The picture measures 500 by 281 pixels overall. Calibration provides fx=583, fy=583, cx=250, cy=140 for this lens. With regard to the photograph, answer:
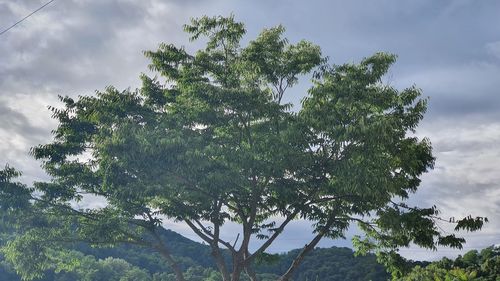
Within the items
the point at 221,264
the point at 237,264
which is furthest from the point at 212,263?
A: the point at 237,264

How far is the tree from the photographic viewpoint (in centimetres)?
1944

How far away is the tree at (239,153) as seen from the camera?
19.4 meters

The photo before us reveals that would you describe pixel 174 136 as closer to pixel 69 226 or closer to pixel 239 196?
pixel 239 196

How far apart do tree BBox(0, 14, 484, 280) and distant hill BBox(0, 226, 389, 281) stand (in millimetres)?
42409

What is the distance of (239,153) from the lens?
19.9 metres

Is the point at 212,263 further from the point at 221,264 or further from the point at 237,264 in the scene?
the point at 237,264

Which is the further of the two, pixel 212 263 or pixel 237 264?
pixel 212 263

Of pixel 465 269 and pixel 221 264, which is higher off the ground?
pixel 465 269

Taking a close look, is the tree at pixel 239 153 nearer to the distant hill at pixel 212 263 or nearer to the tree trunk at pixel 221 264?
the tree trunk at pixel 221 264

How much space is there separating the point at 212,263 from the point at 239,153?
3348 inches

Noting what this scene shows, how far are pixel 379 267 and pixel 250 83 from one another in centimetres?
6105

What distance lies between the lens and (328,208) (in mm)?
24422

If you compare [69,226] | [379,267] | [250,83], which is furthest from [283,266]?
[250,83]

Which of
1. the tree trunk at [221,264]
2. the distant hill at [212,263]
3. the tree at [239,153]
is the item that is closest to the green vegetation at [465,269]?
the tree at [239,153]
